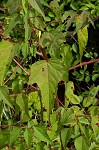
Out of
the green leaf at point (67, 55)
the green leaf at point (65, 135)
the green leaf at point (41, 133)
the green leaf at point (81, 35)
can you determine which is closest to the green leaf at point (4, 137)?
the green leaf at point (41, 133)

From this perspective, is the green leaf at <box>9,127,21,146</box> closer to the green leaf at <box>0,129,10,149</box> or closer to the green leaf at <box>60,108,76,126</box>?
the green leaf at <box>0,129,10,149</box>

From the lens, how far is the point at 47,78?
1.22 m

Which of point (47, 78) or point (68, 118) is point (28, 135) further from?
point (47, 78)

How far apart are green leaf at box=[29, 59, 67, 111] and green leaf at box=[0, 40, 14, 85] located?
86mm

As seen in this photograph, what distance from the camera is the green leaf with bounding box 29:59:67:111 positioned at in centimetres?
122

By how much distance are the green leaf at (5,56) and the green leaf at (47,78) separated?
9 centimetres

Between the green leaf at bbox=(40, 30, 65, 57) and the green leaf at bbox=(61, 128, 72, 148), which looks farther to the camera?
the green leaf at bbox=(61, 128, 72, 148)

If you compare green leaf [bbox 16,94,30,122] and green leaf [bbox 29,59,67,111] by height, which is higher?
green leaf [bbox 29,59,67,111]

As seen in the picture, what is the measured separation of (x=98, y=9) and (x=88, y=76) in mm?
632

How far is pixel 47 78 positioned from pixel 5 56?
0.16 m

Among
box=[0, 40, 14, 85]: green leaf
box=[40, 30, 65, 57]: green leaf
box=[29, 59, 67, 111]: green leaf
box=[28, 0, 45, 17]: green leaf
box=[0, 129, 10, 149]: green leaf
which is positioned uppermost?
box=[28, 0, 45, 17]: green leaf

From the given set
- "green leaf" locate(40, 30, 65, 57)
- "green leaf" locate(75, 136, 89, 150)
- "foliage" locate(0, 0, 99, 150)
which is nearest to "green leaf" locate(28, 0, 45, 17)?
"foliage" locate(0, 0, 99, 150)

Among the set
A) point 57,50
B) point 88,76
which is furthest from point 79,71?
point 57,50

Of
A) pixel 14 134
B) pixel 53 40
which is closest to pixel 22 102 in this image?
pixel 14 134
